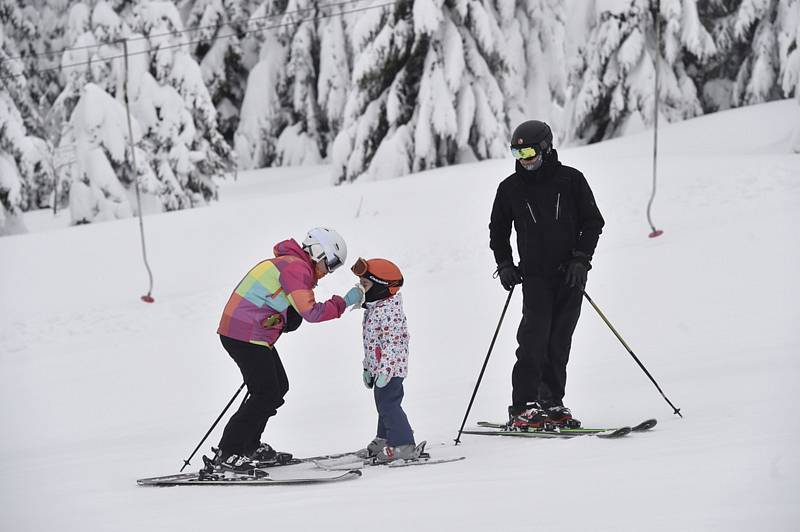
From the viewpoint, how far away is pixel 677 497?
11.8 feet

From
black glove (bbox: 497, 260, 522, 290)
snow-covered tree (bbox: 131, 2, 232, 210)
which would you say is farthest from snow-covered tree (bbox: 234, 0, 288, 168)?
black glove (bbox: 497, 260, 522, 290)

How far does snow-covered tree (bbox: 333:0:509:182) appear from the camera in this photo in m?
18.6

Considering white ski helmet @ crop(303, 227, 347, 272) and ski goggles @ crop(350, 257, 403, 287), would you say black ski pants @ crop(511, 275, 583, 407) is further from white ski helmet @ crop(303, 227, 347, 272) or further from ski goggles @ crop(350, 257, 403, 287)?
white ski helmet @ crop(303, 227, 347, 272)

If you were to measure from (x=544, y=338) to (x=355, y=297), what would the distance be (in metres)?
1.27

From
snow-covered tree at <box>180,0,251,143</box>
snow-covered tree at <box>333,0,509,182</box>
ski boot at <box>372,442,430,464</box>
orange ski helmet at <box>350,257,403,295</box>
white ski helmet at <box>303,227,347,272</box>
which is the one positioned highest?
snow-covered tree at <box>180,0,251,143</box>

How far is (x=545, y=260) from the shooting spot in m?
5.68

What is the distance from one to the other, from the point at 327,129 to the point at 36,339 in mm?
16752

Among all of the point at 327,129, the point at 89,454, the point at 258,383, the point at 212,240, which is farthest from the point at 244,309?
the point at 327,129

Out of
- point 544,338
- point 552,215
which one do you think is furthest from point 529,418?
point 552,215

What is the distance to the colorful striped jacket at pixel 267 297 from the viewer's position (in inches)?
207

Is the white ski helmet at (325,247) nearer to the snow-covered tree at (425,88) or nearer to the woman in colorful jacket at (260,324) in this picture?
the woman in colorful jacket at (260,324)

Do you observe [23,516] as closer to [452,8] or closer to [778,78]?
[452,8]

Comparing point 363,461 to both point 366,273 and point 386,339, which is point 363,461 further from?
point 366,273

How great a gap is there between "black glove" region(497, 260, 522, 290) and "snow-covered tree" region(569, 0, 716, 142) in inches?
508
